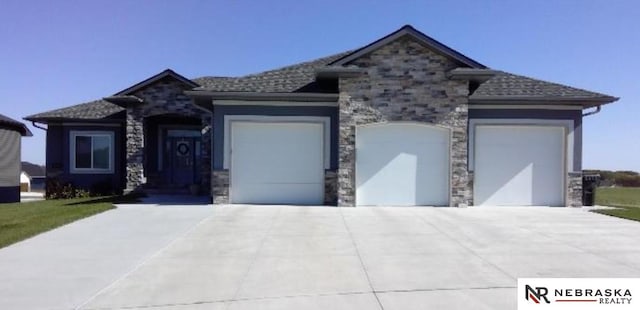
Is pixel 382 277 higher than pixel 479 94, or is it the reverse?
pixel 479 94

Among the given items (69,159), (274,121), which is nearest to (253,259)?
(274,121)

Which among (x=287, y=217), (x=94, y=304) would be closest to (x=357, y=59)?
(x=287, y=217)

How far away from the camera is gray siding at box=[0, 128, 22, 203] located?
1752 cm

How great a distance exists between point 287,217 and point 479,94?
24.4 ft

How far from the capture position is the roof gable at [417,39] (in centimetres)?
1215

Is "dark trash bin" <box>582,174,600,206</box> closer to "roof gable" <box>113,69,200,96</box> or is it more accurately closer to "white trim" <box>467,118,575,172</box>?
"white trim" <box>467,118,575,172</box>

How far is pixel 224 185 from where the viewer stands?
1255 cm

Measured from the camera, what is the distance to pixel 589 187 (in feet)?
44.4

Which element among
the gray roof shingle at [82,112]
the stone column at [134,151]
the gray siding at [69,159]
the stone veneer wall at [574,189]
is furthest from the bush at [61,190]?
the stone veneer wall at [574,189]

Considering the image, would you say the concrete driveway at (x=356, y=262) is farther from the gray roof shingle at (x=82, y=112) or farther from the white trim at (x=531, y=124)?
the gray roof shingle at (x=82, y=112)

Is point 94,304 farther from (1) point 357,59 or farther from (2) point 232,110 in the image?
(1) point 357,59

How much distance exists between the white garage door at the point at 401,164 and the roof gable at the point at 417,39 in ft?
7.03

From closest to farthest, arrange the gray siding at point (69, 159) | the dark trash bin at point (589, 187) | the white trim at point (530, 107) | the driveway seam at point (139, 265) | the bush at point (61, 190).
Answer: the driveway seam at point (139, 265) < the white trim at point (530, 107) < the dark trash bin at point (589, 187) < the bush at point (61, 190) < the gray siding at point (69, 159)

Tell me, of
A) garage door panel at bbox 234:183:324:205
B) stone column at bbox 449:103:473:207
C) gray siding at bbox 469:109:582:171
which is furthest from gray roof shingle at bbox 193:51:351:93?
gray siding at bbox 469:109:582:171
